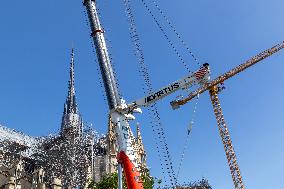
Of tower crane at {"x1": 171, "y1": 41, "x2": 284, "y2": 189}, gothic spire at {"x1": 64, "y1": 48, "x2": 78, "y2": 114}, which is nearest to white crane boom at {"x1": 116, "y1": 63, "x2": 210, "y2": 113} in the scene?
tower crane at {"x1": 171, "y1": 41, "x2": 284, "y2": 189}

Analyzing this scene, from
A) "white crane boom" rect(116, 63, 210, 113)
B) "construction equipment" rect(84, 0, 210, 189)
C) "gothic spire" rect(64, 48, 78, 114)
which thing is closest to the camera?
"construction equipment" rect(84, 0, 210, 189)

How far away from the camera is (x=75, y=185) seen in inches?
3605

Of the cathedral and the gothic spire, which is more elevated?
the gothic spire

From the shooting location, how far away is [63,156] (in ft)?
315

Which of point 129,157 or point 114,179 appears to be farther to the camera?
point 114,179

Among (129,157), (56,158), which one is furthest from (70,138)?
(129,157)

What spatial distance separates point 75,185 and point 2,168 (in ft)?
64.2

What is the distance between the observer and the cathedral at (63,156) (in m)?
87.4

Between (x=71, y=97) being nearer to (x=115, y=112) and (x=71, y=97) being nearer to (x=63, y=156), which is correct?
(x=63, y=156)

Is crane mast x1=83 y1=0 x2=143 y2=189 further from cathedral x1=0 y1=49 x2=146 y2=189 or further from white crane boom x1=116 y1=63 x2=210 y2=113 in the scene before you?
cathedral x1=0 y1=49 x2=146 y2=189

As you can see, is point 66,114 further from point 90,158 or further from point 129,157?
point 129,157

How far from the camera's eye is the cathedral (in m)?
87.4

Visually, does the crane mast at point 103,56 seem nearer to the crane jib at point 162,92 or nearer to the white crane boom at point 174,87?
the white crane boom at point 174,87

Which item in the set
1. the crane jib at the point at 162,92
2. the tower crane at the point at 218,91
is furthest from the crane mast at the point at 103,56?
the tower crane at the point at 218,91
